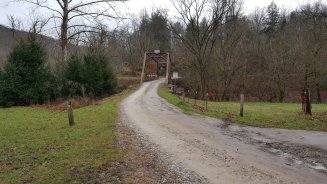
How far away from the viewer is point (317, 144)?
11.1 m

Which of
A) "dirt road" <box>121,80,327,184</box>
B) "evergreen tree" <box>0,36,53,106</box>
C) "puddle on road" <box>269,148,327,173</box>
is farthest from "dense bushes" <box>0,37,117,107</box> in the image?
"puddle on road" <box>269,148,327,173</box>

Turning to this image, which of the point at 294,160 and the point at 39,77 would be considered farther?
the point at 39,77

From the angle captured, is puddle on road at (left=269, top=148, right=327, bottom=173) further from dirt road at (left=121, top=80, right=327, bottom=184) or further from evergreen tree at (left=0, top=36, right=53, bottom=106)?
evergreen tree at (left=0, top=36, right=53, bottom=106)

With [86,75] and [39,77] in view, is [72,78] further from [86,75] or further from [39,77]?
[39,77]

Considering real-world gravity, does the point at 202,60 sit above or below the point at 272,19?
below

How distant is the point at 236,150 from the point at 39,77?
23.1 metres

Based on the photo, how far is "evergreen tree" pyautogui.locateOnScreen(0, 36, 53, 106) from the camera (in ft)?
91.4

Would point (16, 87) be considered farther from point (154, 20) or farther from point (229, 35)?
point (154, 20)

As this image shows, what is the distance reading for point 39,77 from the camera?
29.2m

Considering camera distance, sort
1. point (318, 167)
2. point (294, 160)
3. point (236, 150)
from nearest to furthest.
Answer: point (318, 167) → point (294, 160) → point (236, 150)

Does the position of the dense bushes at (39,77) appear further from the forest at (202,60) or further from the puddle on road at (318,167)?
the puddle on road at (318,167)

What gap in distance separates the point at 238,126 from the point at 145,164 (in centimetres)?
766

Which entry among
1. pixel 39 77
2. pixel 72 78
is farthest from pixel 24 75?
pixel 72 78

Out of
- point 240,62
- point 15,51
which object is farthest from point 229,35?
point 15,51
